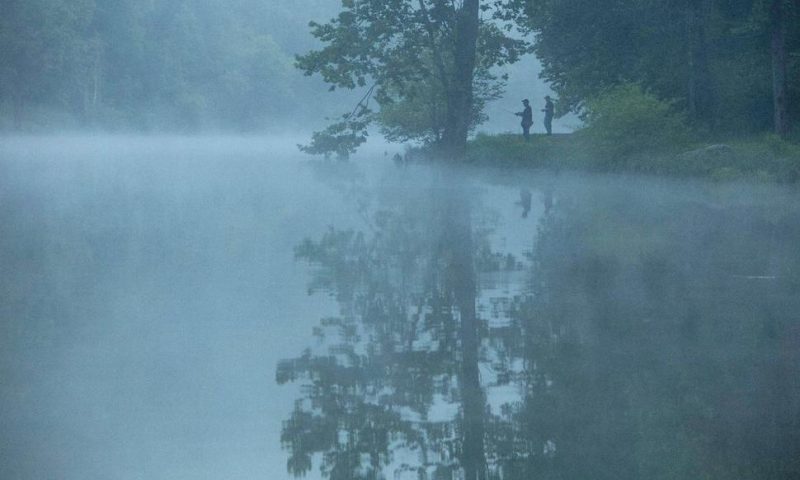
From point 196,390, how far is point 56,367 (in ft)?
4.19

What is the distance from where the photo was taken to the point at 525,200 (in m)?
24.6

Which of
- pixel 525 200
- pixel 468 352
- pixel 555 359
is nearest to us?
pixel 555 359

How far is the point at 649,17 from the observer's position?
38.1m

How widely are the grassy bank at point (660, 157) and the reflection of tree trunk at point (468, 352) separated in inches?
388

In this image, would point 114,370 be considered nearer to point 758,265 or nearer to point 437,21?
point 758,265

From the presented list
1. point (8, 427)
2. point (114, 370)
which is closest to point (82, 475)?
point (8, 427)

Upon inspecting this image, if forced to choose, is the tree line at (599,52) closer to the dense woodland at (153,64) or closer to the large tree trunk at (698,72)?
the large tree trunk at (698,72)

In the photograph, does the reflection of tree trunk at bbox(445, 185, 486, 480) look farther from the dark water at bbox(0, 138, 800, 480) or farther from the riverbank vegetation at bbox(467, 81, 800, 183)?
the riverbank vegetation at bbox(467, 81, 800, 183)

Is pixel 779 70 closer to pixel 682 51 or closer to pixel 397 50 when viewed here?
pixel 682 51

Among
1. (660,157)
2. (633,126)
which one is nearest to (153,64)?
(633,126)

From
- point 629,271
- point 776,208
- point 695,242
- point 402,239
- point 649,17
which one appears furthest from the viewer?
point 649,17

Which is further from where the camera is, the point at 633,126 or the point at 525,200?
the point at 633,126

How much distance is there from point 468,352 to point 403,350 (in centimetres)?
51

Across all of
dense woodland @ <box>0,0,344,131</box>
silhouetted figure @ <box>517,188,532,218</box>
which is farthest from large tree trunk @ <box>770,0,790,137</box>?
dense woodland @ <box>0,0,344,131</box>
